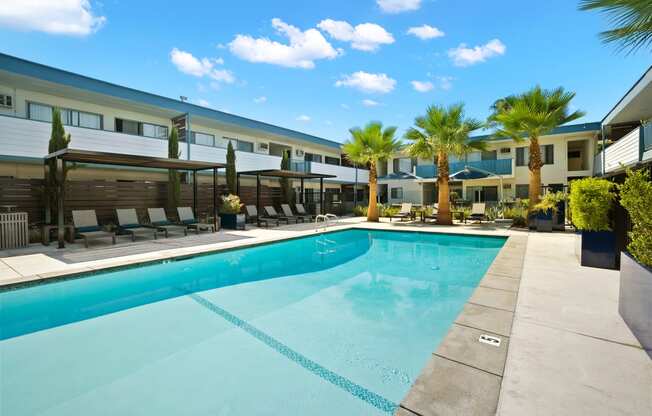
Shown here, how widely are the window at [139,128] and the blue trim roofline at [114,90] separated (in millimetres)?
1814

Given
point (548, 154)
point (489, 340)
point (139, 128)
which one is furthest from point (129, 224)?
point (548, 154)

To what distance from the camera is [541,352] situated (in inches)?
117

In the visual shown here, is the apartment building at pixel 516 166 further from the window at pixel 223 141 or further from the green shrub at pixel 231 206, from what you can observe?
the window at pixel 223 141

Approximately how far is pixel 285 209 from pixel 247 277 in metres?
11.1

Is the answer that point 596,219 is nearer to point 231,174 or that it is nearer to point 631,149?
point 631,149

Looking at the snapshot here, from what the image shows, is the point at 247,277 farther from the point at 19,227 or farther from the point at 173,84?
the point at 173,84

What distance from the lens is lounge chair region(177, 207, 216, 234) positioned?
12680mm

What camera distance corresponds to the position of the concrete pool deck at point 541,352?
2.24 m

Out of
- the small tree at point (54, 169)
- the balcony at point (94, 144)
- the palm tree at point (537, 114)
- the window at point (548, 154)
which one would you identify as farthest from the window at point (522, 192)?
the small tree at point (54, 169)

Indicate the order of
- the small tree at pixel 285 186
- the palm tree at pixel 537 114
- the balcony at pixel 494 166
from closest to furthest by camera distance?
1. the palm tree at pixel 537 114
2. the small tree at pixel 285 186
3. the balcony at pixel 494 166

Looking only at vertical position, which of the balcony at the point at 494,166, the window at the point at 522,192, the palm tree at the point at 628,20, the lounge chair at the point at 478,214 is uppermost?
the balcony at the point at 494,166

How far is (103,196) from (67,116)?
177 inches

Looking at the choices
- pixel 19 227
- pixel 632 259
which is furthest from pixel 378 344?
pixel 19 227

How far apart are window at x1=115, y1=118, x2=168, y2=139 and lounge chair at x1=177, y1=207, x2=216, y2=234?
5.18 meters
